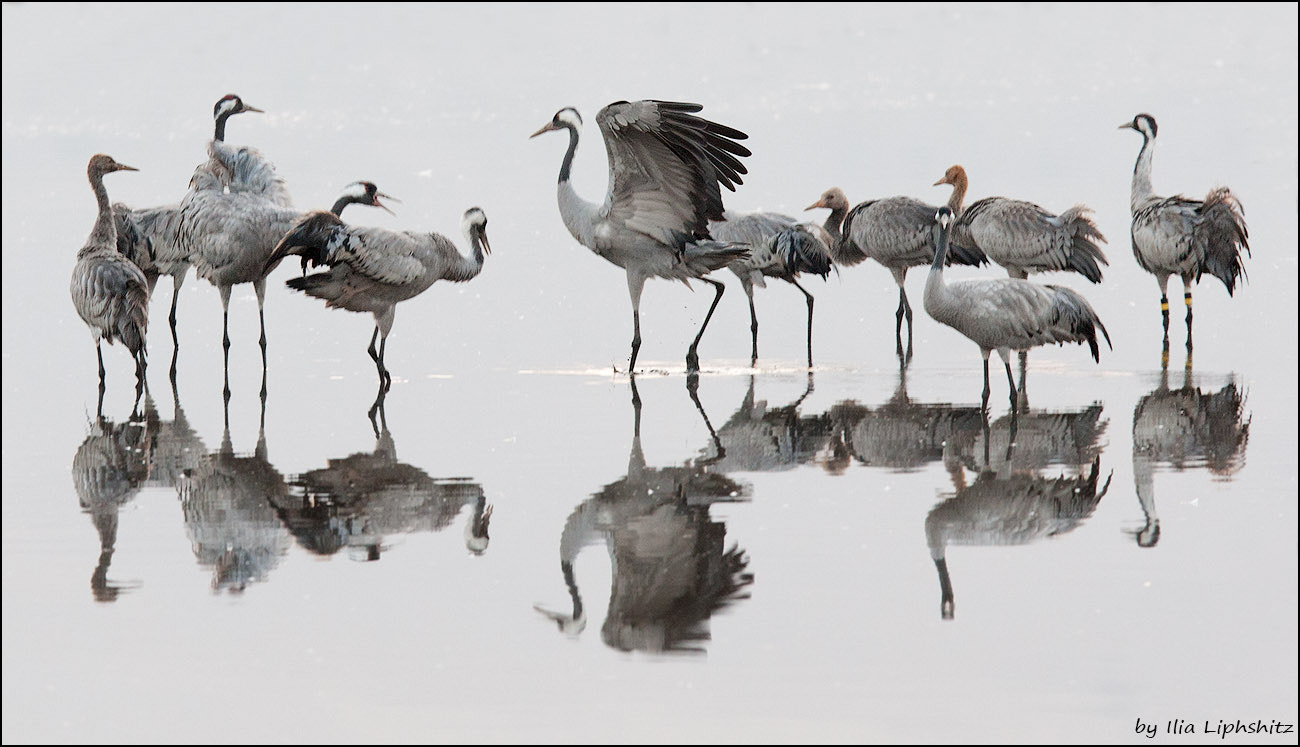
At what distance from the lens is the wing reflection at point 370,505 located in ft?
25.4

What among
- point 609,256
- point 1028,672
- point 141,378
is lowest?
point 1028,672

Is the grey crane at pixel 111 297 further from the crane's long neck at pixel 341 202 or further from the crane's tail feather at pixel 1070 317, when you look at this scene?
the crane's tail feather at pixel 1070 317

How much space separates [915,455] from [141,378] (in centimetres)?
657

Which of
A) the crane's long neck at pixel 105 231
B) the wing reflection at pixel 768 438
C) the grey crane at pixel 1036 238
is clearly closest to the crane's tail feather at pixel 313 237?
the crane's long neck at pixel 105 231

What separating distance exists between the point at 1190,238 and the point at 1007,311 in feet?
18.4

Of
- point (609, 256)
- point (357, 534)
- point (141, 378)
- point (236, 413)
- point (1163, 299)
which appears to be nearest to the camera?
point (357, 534)

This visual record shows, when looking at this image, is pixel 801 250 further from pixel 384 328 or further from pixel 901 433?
pixel 901 433

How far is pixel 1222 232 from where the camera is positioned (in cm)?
1623

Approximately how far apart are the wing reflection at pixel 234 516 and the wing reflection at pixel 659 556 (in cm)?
133

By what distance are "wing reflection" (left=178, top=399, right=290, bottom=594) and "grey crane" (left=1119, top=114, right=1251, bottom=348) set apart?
31.9 feet

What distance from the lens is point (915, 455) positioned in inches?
394

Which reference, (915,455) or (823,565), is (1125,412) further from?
(823,565)

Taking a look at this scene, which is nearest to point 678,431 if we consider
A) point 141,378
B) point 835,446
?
point 835,446

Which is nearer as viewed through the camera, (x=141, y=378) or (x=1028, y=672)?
(x=1028, y=672)
